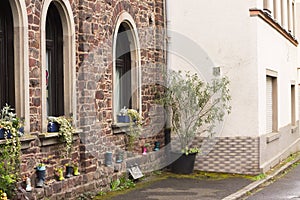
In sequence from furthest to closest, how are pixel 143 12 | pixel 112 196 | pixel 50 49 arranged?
pixel 143 12 → pixel 112 196 → pixel 50 49

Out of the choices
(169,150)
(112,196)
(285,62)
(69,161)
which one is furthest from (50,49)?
(285,62)

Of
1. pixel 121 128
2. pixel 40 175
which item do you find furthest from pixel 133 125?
pixel 40 175

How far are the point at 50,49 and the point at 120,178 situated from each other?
138 inches

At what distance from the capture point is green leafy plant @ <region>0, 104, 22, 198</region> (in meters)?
9.17

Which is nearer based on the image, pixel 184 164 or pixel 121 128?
pixel 121 128

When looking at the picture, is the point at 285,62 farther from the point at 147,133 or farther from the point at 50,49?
the point at 50,49

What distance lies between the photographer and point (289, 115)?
22.7 m

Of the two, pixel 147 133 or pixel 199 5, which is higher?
pixel 199 5

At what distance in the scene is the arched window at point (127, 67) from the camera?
47.2 ft

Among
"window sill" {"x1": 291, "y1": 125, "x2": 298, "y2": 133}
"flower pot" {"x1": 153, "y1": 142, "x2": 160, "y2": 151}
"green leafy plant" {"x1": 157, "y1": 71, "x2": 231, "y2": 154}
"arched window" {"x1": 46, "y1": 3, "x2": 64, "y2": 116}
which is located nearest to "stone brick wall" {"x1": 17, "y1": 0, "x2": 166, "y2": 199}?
"arched window" {"x1": 46, "y1": 3, "x2": 64, "y2": 116}

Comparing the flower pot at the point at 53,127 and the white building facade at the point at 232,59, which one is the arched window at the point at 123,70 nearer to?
the white building facade at the point at 232,59

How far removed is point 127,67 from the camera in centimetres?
1488

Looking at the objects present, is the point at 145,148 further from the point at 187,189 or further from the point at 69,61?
the point at 69,61

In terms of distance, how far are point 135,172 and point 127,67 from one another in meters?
2.48
